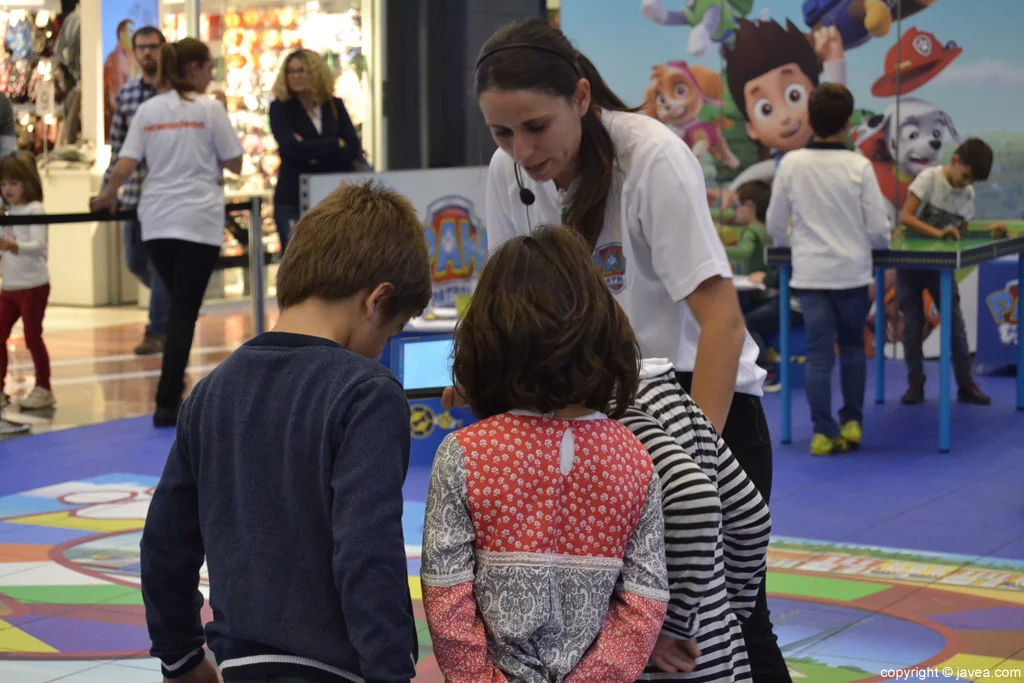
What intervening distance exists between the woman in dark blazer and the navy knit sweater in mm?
5935

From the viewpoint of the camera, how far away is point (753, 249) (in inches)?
350

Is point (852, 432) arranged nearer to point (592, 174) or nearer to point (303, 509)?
point (592, 174)

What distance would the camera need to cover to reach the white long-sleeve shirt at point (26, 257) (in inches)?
271

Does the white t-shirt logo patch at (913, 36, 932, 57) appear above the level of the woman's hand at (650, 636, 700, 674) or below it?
above

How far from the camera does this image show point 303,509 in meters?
1.74

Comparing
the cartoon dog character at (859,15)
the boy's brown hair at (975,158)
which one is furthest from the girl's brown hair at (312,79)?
the boy's brown hair at (975,158)

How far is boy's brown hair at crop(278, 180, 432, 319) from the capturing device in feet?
5.90

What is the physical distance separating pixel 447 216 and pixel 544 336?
4772mm

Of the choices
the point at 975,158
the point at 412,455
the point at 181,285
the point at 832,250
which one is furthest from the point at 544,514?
the point at 975,158

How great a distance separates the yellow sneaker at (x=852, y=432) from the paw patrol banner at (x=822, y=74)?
8.69 feet

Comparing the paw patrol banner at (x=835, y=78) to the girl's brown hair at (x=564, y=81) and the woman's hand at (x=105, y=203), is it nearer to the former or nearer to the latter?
the woman's hand at (x=105, y=203)

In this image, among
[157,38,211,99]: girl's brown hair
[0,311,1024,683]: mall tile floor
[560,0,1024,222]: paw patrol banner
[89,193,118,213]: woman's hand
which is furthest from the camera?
[560,0,1024,222]: paw patrol banner

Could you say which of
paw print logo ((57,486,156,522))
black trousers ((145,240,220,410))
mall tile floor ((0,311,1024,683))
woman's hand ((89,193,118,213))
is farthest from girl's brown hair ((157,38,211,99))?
paw print logo ((57,486,156,522))

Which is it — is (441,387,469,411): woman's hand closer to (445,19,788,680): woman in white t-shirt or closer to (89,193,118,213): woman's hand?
(445,19,788,680): woman in white t-shirt
